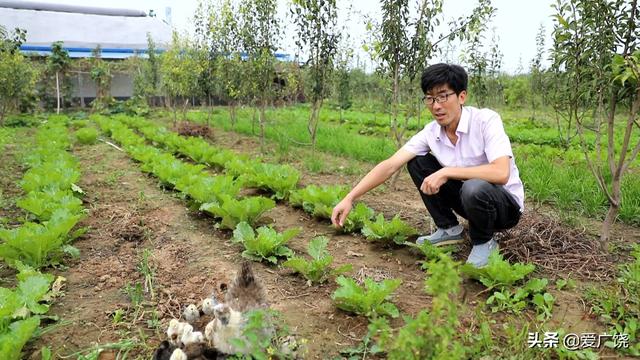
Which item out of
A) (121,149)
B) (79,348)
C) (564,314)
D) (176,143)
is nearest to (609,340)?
(564,314)

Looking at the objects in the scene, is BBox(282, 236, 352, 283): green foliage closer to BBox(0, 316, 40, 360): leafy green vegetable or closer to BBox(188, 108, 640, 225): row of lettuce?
BBox(0, 316, 40, 360): leafy green vegetable

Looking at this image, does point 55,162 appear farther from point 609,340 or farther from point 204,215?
point 609,340

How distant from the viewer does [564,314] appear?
2.74 metres

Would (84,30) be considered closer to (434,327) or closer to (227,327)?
(227,327)

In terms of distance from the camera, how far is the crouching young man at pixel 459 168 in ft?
9.98

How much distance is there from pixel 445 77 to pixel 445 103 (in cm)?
20

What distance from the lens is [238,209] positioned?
408 cm

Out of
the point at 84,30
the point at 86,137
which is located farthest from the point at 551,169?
the point at 84,30

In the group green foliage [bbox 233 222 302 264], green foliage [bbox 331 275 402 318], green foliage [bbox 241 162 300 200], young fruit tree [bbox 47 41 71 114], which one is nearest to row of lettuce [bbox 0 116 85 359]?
green foliage [bbox 233 222 302 264]

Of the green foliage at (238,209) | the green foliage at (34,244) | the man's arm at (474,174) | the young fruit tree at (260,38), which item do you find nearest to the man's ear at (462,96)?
the man's arm at (474,174)

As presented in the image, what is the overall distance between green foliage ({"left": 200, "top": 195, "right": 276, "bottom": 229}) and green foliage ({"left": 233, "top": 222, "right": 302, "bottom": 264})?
441 mm

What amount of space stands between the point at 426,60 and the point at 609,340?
169 inches

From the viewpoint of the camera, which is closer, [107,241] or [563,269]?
[563,269]

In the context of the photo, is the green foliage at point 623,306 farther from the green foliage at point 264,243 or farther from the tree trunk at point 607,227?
the green foliage at point 264,243
